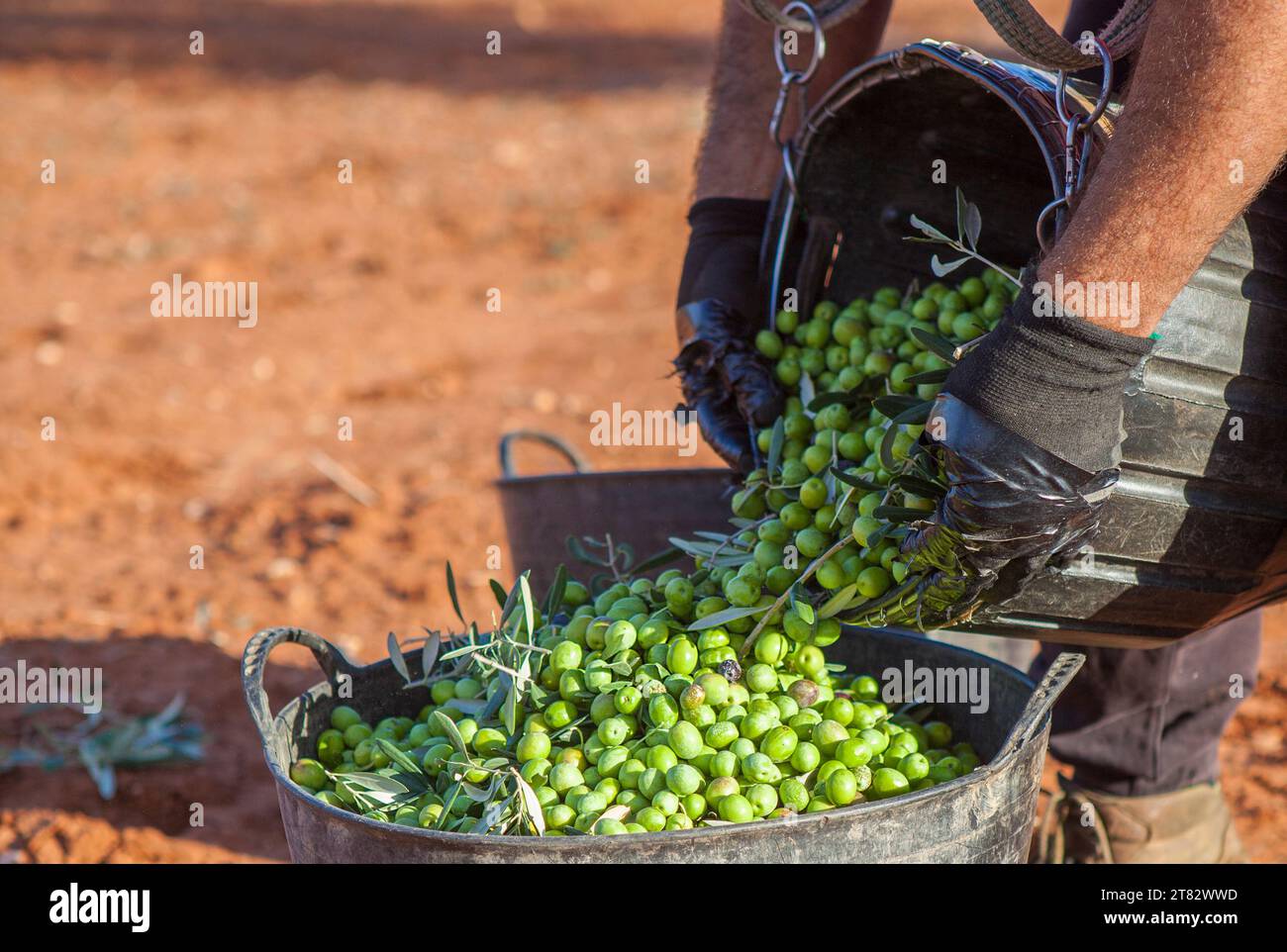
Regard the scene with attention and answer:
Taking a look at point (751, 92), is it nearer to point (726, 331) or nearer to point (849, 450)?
point (726, 331)

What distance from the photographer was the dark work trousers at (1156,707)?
108 inches

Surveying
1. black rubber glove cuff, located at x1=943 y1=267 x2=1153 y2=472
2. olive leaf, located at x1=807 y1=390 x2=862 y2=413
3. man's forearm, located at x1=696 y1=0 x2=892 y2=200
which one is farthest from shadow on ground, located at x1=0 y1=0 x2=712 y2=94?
black rubber glove cuff, located at x1=943 y1=267 x2=1153 y2=472

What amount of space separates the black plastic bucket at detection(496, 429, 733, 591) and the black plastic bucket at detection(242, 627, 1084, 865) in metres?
1.23

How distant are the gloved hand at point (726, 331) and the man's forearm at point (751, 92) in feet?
0.22

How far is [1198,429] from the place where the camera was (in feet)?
6.04

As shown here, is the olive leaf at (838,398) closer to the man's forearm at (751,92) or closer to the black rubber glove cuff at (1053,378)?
the black rubber glove cuff at (1053,378)

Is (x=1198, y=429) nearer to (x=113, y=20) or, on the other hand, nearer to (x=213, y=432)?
(x=213, y=432)

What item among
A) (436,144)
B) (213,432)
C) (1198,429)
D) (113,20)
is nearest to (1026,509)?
(1198,429)

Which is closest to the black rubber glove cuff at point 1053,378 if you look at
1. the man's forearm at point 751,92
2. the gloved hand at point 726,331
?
the gloved hand at point 726,331

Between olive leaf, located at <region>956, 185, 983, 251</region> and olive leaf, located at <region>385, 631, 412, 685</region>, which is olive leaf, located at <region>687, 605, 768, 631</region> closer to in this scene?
olive leaf, located at <region>385, 631, 412, 685</region>

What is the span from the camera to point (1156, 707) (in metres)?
2.75

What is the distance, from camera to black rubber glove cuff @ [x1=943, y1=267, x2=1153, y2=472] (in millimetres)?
1691

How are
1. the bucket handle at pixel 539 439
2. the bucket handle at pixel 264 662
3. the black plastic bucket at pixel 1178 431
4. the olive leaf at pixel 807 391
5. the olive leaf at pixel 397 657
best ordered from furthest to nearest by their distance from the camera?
1. the bucket handle at pixel 539 439
2. the olive leaf at pixel 807 391
3. the olive leaf at pixel 397 657
4. the bucket handle at pixel 264 662
5. the black plastic bucket at pixel 1178 431
